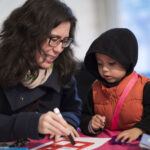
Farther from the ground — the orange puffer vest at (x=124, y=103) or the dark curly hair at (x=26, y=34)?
the dark curly hair at (x=26, y=34)

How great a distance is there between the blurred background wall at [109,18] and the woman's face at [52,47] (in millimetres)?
1371

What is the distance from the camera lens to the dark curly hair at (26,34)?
A: 3.52 ft

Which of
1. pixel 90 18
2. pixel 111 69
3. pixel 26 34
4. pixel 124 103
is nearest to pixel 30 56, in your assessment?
pixel 26 34

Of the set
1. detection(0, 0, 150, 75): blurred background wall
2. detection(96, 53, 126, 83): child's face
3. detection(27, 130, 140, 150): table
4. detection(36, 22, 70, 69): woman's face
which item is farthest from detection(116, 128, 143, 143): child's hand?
detection(0, 0, 150, 75): blurred background wall

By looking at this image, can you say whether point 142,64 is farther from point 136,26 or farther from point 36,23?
point 36,23

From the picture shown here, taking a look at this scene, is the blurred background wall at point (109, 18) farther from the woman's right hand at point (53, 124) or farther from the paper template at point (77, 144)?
the woman's right hand at point (53, 124)

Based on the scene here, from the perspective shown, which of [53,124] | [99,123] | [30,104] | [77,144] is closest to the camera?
[53,124]

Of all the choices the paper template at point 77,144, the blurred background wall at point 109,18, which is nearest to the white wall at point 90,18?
the blurred background wall at point 109,18

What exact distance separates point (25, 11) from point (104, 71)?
47 cm

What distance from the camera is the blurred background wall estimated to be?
2553 mm

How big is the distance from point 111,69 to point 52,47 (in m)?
0.30

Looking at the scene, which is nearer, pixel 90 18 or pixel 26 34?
pixel 26 34

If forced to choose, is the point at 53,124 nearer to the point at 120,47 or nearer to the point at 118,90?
the point at 118,90

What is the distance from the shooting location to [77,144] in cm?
97
